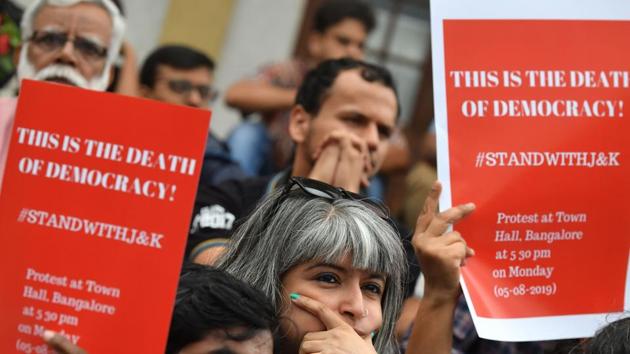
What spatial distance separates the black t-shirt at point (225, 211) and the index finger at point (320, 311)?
909 millimetres

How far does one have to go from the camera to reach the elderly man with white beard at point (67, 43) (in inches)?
169

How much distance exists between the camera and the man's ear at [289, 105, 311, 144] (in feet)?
15.5

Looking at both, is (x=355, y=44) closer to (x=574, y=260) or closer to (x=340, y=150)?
(x=340, y=150)

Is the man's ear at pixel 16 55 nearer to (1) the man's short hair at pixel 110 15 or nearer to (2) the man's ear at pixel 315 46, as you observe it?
(1) the man's short hair at pixel 110 15

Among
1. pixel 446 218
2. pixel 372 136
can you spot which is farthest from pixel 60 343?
pixel 372 136

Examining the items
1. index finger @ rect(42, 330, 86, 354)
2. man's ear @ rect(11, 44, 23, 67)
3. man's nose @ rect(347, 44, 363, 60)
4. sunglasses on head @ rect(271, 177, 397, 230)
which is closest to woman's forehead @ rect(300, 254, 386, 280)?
sunglasses on head @ rect(271, 177, 397, 230)

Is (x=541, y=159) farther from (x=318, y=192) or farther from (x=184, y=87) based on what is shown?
(x=184, y=87)

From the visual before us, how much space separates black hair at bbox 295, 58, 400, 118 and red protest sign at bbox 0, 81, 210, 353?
92.4 inches

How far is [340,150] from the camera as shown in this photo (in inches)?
170

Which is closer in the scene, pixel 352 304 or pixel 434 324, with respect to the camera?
pixel 352 304

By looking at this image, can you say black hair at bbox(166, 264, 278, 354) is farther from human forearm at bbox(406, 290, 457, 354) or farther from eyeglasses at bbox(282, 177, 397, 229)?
human forearm at bbox(406, 290, 457, 354)

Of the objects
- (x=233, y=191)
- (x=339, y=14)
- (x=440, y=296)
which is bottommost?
(x=440, y=296)

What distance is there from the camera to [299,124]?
478 centimetres

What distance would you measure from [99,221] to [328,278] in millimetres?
753
